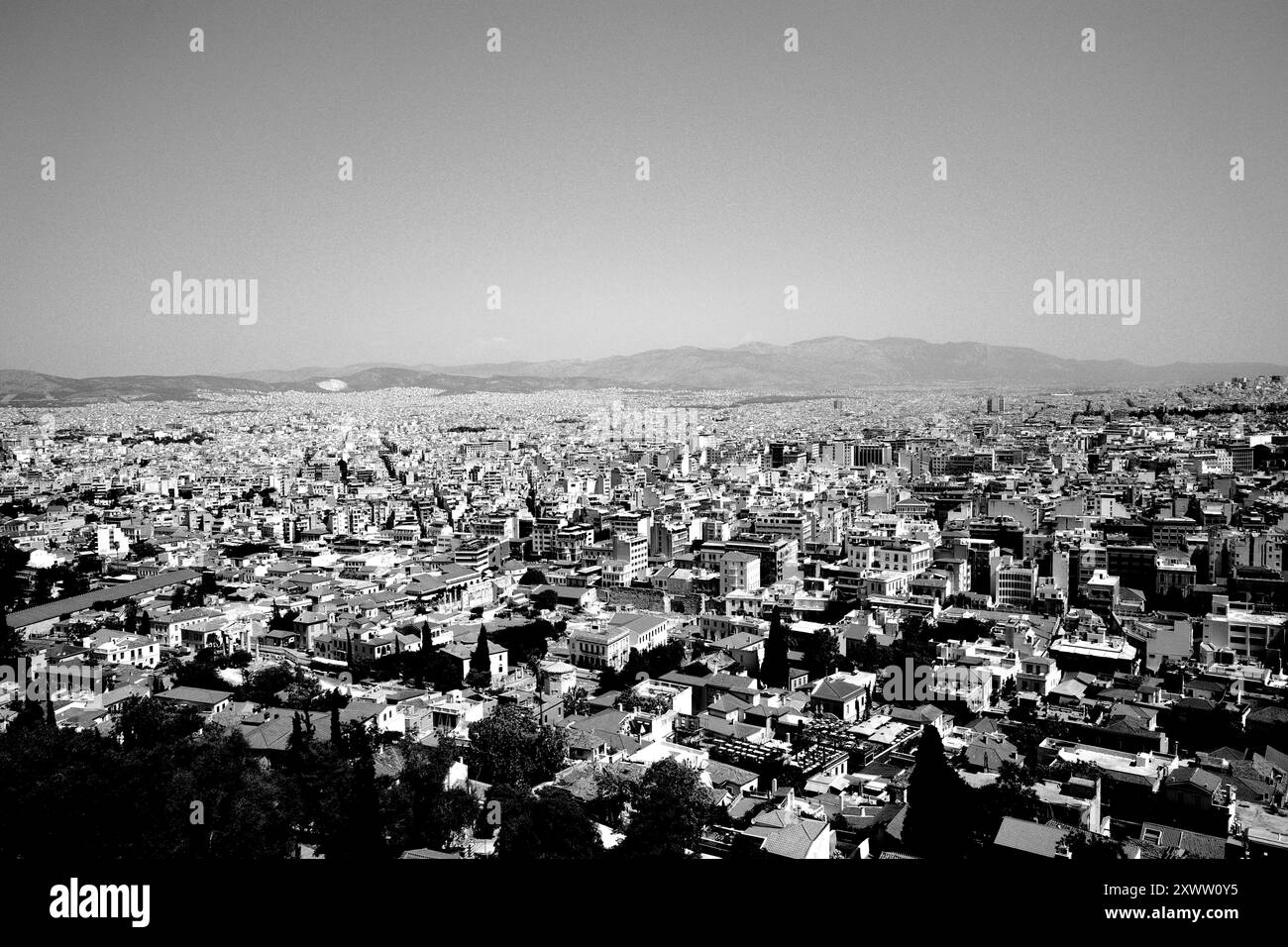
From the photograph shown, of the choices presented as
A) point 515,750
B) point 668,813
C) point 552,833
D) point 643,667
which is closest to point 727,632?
point 643,667

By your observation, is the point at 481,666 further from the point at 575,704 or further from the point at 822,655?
the point at 822,655

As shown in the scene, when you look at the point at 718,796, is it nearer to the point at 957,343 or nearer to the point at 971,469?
the point at 971,469

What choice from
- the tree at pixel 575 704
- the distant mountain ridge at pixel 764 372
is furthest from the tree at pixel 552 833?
the distant mountain ridge at pixel 764 372

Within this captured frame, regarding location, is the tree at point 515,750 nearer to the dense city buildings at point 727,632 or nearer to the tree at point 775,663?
the dense city buildings at point 727,632

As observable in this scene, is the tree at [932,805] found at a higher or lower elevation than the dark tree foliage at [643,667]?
higher

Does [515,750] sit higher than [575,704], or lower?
higher

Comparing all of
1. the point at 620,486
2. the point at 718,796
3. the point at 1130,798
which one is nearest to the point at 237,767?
the point at 718,796
